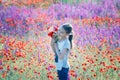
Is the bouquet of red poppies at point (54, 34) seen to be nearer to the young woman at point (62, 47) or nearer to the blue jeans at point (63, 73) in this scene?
the young woman at point (62, 47)

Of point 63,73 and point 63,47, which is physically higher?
point 63,47

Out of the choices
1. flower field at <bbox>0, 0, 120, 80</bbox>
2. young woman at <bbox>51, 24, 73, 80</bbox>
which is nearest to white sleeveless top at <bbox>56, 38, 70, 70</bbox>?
young woman at <bbox>51, 24, 73, 80</bbox>

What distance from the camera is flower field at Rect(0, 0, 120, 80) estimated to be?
15.7ft

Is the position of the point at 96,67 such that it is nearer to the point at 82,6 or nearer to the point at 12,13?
the point at 12,13

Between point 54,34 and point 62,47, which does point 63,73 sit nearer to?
point 62,47

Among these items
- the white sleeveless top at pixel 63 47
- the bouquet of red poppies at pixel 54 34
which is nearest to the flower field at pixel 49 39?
the bouquet of red poppies at pixel 54 34

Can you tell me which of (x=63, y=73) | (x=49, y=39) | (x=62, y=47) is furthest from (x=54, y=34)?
(x=49, y=39)

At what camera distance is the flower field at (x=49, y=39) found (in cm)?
479

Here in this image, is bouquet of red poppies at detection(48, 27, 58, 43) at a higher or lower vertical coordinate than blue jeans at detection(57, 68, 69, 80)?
higher

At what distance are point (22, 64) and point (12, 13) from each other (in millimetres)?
3264

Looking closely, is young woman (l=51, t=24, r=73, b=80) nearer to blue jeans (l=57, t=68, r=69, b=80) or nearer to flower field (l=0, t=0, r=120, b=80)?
blue jeans (l=57, t=68, r=69, b=80)

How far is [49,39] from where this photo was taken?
22.0 ft

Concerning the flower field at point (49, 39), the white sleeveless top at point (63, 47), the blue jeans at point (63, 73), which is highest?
the white sleeveless top at point (63, 47)

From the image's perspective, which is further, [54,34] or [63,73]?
[63,73]
